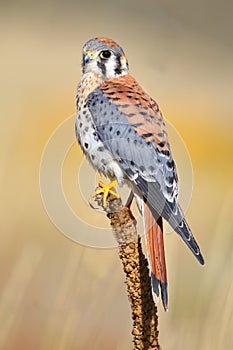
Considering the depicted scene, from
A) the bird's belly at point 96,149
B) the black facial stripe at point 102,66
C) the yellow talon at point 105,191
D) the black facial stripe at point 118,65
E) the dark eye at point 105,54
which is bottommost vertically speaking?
the yellow talon at point 105,191

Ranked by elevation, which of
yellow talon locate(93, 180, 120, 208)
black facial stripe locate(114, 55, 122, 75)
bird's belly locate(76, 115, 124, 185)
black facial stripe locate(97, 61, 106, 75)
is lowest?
yellow talon locate(93, 180, 120, 208)

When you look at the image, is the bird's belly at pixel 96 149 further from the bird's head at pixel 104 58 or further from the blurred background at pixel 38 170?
the blurred background at pixel 38 170

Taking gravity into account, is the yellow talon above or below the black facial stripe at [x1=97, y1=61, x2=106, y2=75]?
below

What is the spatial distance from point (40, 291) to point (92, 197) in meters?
0.46

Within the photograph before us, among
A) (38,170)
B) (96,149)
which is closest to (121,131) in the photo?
(96,149)

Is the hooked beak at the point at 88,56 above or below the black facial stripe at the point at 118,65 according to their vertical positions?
below

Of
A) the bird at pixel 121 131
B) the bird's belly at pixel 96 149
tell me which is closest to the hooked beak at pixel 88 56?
the bird at pixel 121 131

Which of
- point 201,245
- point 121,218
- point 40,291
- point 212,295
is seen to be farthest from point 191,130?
point 121,218

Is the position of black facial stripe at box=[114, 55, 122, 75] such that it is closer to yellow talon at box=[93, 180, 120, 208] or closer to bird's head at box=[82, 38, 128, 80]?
bird's head at box=[82, 38, 128, 80]

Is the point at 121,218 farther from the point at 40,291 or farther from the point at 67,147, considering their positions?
the point at 40,291

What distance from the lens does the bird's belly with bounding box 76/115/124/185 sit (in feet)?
3.58

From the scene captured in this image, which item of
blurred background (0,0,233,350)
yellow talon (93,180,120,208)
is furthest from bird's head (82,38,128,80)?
blurred background (0,0,233,350)

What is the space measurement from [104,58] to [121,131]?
0.12 metres

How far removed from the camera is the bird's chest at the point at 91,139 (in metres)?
1.09
